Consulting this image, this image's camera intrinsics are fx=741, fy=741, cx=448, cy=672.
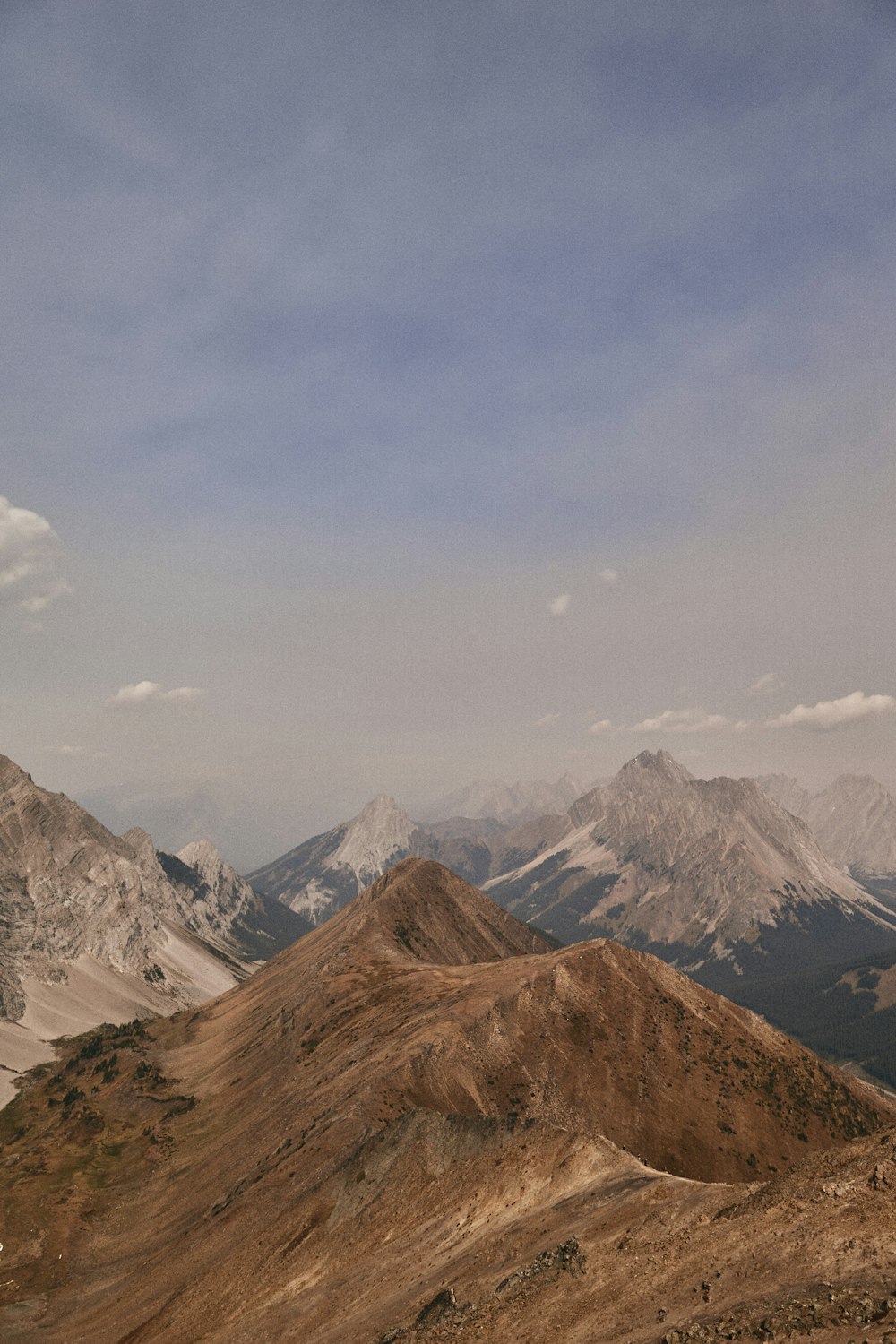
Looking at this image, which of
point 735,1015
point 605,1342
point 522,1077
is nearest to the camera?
point 605,1342

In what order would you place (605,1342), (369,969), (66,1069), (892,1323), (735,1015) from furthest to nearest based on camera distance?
(66,1069)
(369,969)
(735,1015)
(605,1342)
(892,1323)

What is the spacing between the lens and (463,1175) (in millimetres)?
60375

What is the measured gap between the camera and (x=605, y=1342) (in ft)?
106

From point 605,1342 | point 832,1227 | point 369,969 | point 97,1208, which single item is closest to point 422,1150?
point 605,1342

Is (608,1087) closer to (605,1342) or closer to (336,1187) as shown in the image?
(336,1187)

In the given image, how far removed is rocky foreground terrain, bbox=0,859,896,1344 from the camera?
35.3 m

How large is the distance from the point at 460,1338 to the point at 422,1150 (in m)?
28.8

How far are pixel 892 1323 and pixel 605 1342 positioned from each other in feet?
42.1

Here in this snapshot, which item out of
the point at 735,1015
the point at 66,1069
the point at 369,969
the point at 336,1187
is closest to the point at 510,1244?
the point at 336,1187

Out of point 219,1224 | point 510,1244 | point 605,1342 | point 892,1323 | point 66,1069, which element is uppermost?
point 892,1323

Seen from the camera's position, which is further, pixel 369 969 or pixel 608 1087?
pixel 369 969

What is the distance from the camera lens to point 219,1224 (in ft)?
241

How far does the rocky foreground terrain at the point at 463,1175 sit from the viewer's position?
35.3m

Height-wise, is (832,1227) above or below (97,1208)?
above
